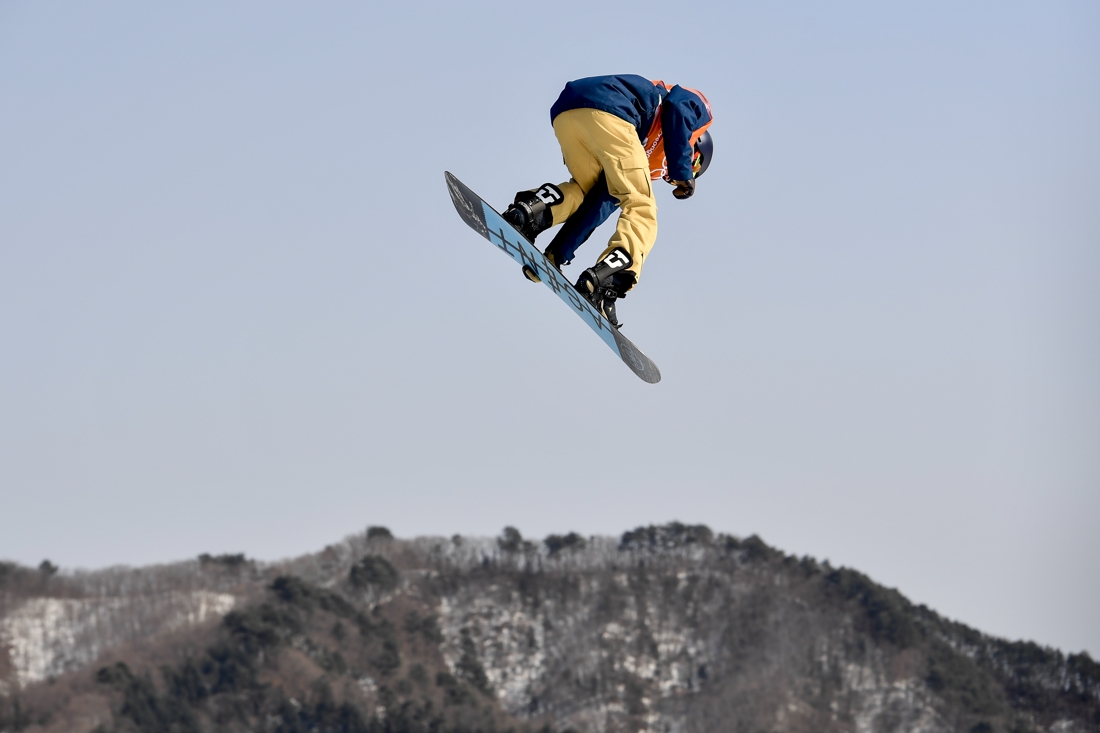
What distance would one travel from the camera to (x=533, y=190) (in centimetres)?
906

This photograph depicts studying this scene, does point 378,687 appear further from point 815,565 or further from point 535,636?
point 815,565

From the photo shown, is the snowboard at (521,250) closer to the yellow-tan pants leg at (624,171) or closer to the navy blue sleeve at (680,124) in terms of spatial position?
the yellow-tan pants leg at (624,171)

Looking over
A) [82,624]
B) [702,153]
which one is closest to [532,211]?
[702,153]

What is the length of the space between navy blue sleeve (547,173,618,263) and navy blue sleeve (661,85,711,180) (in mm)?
458

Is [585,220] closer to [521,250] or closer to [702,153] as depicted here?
[521,250]

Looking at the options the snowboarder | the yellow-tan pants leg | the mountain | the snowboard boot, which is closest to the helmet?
the snowboarder

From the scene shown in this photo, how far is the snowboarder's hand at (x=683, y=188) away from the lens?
909 cm

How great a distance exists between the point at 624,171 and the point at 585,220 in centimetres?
57

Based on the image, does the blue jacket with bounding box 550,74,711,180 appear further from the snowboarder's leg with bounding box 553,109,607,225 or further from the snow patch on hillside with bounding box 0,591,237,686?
the snow patch on hillside with bounding box 0,591,237,686

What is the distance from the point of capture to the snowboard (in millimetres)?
8758

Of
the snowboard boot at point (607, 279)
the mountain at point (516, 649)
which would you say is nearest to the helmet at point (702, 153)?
the snowboard boot at point (607, 279)

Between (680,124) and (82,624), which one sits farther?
(82,624)

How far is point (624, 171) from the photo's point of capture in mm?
8734

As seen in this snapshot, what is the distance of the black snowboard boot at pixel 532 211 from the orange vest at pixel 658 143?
665 millimetres
